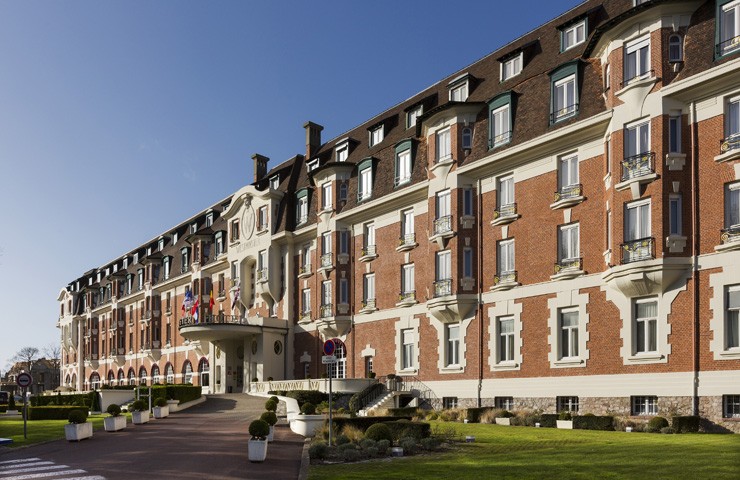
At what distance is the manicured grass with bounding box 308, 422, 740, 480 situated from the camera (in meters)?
16.9

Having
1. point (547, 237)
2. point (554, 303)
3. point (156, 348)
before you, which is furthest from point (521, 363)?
point (156, 348)

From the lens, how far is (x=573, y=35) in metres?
36.2

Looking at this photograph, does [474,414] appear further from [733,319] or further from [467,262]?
[733,319]

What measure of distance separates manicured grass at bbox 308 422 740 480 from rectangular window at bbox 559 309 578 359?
29.0 ft

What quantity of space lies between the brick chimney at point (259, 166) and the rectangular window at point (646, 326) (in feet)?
138

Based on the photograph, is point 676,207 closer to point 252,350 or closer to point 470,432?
point 470,432

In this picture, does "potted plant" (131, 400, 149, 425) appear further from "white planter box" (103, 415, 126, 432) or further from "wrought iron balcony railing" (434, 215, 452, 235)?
"wrought iron balcony railing" (434, 215, 452, 235)

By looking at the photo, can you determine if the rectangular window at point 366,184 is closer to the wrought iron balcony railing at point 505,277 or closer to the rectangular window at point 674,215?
the wrought iron balcony railing at point 505,277

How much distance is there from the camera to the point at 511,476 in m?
16.8

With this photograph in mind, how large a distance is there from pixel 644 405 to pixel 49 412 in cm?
3492

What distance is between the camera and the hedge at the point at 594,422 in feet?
95.6

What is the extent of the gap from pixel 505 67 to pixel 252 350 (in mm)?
29184

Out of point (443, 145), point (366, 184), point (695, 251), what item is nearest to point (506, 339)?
point (443, 145)

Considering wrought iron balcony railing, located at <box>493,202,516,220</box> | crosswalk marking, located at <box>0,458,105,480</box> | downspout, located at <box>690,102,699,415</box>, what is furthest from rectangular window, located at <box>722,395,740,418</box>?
crosswalk marking, located at <box>0,458,105,480</box>
